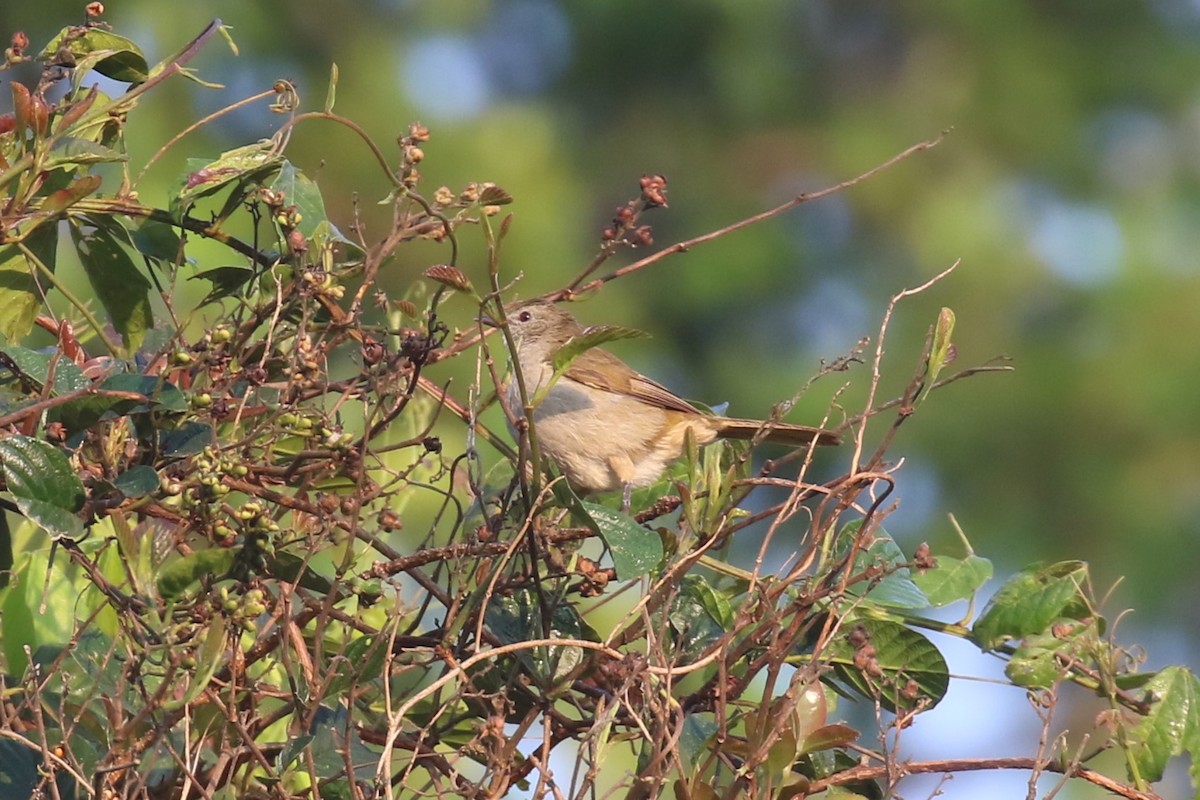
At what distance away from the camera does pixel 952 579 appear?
2.09 meters

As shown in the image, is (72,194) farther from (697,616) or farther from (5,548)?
(697,616)

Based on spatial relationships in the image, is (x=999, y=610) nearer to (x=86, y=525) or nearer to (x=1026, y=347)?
(x=86, y=525)

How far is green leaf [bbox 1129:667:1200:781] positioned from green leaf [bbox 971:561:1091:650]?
13cm

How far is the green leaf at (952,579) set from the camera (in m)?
2.06

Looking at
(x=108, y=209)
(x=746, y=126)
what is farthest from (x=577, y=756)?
(x=746, y=126)

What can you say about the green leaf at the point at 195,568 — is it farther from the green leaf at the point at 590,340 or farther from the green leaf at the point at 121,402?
the green leaf at the point at 590,340

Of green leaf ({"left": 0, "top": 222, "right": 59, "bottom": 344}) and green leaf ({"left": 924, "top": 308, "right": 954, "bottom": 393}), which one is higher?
green leaf ({"left": 924, "top": 308, "right": 954, "bottom": 393})

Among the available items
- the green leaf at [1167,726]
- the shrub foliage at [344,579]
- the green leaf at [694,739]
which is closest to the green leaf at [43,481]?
the shrub foliage at [344,579]

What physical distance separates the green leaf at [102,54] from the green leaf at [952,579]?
1.23m

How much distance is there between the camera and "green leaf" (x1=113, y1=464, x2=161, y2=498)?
1596mm

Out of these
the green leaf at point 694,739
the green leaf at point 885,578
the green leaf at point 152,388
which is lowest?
the green leaf at point 152,388

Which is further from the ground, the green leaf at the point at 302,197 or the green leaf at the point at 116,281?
the green leaf at the point at 302,197

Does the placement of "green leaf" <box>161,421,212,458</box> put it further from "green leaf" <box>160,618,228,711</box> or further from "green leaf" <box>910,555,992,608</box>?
"green leaf" <box>910,555,992,608</box>

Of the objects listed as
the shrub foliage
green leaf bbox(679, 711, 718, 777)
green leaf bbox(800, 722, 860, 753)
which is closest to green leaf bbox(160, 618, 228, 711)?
the shrub foliage
